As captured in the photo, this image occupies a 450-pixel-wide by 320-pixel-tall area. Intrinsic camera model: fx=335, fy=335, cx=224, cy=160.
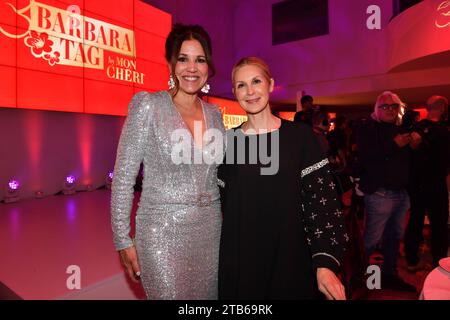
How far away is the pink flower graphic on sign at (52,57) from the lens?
4474 millimetres

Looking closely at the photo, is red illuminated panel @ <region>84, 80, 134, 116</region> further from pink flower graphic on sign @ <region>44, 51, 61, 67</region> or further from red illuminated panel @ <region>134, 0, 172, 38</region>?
red illuminated panel @ <region>134, 0, 172, 38</region>

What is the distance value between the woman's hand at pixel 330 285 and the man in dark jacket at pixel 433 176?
2515 mm

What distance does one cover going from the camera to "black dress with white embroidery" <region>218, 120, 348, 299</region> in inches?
54.1

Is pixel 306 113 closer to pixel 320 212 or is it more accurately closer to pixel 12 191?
pixel 320 212

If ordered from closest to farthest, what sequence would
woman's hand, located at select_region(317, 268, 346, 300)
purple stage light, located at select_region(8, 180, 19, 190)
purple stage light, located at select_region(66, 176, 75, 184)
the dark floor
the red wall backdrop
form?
woman's hand, located at select_region(317, 268, 346, 300) < the dark floor < the red wall backdrop < purple stage light, located at select_region(8, 180, 19, 190) < purple stage light, located at select_region(66, 176, 75, 184)

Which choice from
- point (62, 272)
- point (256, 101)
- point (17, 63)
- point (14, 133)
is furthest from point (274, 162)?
point (14, 133)

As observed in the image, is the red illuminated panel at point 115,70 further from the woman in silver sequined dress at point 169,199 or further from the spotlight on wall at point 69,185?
the woman in silver sequined dress at point 169,199

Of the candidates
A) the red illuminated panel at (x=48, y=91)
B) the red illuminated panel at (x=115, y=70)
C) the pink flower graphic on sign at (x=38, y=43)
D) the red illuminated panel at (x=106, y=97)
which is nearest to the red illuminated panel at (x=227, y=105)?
the red illuminated panel at (x=115, y=70)

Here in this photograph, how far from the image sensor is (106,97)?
17.3 feet

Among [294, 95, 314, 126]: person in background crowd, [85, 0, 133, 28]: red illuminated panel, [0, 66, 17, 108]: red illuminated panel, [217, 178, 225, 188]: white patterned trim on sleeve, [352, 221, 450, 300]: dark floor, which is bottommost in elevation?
[352, 221, 450, 300]: dark floor

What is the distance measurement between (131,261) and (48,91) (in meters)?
3.97

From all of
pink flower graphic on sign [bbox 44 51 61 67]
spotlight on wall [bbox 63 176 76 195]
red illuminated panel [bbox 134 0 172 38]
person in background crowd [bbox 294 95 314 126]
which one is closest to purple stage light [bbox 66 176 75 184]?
spotlight on wall [bbox 63 176 76 195]

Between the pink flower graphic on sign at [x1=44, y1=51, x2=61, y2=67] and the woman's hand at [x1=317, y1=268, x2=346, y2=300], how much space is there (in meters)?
4.55

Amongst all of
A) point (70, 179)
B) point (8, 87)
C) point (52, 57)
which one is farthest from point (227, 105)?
point (8, 87)
